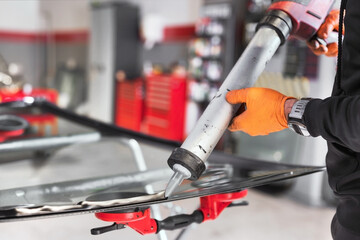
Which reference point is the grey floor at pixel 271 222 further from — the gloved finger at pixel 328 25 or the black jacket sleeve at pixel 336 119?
the black jacket sleeve at pixel 336 119

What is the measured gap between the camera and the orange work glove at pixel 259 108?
922 millimetres

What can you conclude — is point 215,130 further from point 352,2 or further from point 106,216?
point 352,2

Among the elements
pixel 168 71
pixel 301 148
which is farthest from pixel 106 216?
pixel 168 71

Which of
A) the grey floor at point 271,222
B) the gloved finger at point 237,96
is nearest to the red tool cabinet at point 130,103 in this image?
the grey floor at point 271,222

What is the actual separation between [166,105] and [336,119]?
4.70 metres

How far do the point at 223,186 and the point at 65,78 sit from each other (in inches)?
265

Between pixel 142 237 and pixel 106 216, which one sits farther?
pixel 142 237

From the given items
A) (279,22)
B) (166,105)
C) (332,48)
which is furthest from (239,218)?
(166,105)

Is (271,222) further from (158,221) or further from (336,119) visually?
(336,119)

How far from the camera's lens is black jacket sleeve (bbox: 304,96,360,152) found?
798 mm

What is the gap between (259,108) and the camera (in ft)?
3.07

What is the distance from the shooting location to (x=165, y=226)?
1.01 meters

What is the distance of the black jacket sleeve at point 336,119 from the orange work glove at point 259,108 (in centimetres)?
7

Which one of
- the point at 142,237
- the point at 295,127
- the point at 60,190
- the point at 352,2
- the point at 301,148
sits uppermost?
the point at 352,2
